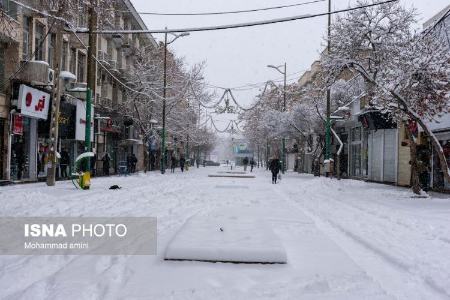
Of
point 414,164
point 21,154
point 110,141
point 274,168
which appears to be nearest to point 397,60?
point 414,164

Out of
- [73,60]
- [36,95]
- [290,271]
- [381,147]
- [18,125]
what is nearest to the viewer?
[290,271]

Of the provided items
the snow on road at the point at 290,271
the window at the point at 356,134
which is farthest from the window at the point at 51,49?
the window at the point at 356,134

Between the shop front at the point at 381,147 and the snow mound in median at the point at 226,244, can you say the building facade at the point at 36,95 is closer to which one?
the snow mound in median at the point at 226,244

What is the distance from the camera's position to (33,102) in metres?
22.0

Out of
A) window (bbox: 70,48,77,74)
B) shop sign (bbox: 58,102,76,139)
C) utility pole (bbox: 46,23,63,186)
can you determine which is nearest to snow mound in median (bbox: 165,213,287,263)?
utility pole (bbox: 46,23,63,186)

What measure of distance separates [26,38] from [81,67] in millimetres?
8548

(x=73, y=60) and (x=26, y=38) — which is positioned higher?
(x=73, y=60)

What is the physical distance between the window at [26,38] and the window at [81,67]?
781cm

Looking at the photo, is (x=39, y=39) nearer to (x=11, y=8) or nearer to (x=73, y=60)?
(x=11, y=8)

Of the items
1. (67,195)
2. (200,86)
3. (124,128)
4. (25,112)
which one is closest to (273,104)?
(200,86)

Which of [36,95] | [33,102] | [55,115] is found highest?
[36,95]

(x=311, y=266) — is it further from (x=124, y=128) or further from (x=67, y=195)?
(x=124, y=128)

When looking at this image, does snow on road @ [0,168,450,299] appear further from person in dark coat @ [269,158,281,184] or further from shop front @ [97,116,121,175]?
shop front @ [97,116,121,175]

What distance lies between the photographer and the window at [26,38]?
72.2ft
